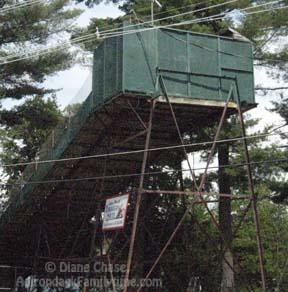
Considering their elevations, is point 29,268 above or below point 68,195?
below

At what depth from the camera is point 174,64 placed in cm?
1800

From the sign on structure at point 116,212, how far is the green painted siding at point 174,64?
10.2 feet

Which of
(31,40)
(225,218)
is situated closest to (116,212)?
(225,218)

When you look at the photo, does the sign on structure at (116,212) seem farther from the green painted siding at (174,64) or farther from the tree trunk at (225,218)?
the tree trunk at (225,218)

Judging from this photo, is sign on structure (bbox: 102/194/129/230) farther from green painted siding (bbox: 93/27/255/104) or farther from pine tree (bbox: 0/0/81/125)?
pine tree (bbox: 0/0/81/125)

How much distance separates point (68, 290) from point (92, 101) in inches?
529

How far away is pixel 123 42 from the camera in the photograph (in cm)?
1717

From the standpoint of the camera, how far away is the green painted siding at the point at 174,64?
17.3 metres

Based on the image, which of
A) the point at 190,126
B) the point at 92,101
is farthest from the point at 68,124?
the point at 190,126

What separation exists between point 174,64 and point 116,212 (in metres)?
4.86

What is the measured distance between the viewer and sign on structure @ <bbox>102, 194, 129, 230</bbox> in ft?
59.3

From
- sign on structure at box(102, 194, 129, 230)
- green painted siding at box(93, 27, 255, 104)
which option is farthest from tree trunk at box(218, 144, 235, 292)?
green painted siding at box(93, 27, 255, 104)

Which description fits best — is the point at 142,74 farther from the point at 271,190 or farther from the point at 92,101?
the point at 271,190

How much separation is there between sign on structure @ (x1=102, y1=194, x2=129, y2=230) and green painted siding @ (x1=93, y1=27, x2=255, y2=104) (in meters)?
3.12
